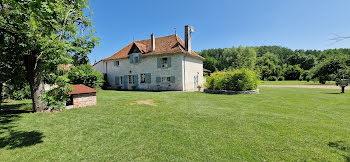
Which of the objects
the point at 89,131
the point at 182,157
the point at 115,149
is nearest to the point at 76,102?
the point at 89,131

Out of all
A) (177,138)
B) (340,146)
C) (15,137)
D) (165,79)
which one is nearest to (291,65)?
(165,79)

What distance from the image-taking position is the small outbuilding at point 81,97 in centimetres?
757

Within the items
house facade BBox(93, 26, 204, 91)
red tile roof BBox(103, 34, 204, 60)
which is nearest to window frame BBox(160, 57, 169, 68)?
house facade BBox(93, 26, 204, 91)

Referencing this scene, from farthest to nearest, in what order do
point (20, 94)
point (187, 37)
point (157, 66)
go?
point (157, 66) < point (187, 37) < point (20, 94)

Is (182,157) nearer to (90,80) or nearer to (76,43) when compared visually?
(76,43)

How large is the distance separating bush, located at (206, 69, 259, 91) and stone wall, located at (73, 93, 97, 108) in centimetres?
1034

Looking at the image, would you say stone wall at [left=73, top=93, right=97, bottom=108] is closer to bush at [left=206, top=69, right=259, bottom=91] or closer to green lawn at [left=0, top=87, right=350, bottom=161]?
green lawn at [left=0, top=87, right=350, bottom=161]

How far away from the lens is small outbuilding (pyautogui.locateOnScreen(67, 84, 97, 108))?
24.8ft

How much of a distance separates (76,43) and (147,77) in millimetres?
14054

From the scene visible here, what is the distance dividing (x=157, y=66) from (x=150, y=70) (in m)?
1.19

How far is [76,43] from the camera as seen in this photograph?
18.8ft

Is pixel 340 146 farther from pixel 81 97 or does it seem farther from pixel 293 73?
pixel 293 73

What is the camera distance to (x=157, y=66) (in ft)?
62.5

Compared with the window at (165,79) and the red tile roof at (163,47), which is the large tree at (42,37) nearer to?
the red tile roof at (163,47)
